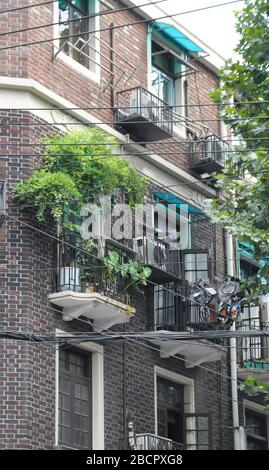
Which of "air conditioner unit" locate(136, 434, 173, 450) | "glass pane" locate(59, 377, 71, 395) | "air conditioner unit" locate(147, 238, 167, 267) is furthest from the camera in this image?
"air conditioner unit" locate(147, 238, 167, 267)

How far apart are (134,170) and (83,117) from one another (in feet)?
4.51

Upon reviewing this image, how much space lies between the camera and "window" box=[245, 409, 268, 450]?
29594mm

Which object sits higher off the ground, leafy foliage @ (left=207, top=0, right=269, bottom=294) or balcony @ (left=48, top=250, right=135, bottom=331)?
leafy foliage @ (left=207, top=0, right=269, bottom=294)

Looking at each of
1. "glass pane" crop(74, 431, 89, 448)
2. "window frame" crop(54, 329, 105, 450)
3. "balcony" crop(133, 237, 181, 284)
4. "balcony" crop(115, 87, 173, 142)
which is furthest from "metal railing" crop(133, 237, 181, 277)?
"glass pane" crop(74, 431, 89, 448)

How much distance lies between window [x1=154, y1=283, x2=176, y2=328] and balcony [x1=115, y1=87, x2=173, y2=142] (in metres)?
2.92

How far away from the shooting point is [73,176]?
24203mm

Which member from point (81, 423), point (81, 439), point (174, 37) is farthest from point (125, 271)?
point (174, 37)

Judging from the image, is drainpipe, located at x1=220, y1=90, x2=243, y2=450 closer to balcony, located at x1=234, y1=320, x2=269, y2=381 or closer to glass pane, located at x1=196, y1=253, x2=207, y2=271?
balcony, located at x1=234, y1=320, x2=269, y2=381

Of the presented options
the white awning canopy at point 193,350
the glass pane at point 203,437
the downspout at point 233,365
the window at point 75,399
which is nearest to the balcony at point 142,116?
the downspout at point 233,365

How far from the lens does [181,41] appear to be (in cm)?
2880

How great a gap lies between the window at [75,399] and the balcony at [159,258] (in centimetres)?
210
